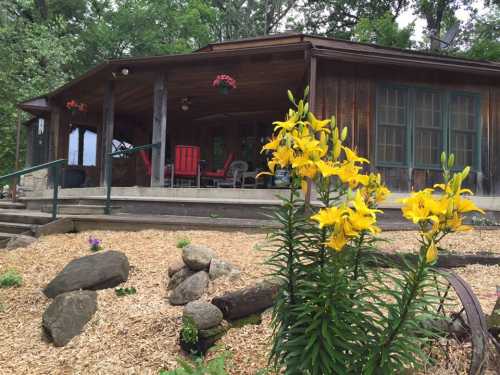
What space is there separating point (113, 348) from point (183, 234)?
2.74 meters

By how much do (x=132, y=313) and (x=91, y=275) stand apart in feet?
2.54

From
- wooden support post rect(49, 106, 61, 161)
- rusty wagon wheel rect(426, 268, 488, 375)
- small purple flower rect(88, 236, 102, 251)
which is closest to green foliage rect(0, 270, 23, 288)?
small purple flower rect(88, 236, 102, 251)

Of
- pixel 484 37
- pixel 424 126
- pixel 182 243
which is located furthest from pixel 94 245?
pixel 484 37

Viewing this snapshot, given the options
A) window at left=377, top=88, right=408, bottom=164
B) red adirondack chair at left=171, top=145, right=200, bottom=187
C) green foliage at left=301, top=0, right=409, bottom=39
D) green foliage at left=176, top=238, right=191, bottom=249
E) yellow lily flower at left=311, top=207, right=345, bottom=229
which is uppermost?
green foliage at left=301, top=0, right=409, bottom=39

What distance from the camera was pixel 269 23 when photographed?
27.3m

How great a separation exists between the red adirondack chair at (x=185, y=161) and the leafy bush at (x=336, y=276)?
24.3 feet

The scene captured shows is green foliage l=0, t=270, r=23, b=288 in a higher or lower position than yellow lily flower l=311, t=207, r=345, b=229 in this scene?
lower

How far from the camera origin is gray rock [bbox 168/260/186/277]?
14.5ft

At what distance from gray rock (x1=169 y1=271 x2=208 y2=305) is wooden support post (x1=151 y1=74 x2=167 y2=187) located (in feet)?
15.6

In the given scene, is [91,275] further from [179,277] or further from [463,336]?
[463,336]

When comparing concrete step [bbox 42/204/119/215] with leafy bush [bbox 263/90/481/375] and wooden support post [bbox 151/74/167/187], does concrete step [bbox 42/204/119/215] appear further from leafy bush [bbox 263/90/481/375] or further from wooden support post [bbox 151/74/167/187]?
leafy bush [bbox 263/90/481/375]

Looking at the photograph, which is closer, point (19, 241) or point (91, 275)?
point (91, 275)

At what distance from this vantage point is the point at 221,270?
13.6ft

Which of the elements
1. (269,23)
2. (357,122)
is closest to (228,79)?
(357,122)
